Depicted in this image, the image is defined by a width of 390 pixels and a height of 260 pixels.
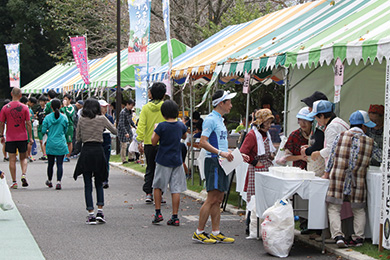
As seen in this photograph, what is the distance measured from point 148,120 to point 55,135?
11.2 ft

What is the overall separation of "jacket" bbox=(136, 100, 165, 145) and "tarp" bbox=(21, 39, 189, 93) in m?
12.2

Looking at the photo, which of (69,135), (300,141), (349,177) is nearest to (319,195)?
(349,177)


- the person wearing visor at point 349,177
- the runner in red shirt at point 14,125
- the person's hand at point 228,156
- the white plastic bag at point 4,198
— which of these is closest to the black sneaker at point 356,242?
the person wearing visor at point 349,177

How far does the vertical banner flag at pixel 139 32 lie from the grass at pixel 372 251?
33.2 ft

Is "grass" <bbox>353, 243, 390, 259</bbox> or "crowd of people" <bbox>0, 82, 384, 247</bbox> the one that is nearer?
"grass" <bbox>353, 243, 390, 259</bbox>

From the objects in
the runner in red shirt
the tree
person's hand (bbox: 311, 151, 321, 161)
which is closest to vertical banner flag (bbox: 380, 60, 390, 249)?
person's hand (bbox: 311, 151, 321, 161)

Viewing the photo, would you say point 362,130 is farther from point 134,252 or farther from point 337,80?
point 134,252

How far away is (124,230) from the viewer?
28.1ft

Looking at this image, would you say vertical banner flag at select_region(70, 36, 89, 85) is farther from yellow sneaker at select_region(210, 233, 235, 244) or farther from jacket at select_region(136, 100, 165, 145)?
yellow sneaker at select_region(210, 233, 235, 244)

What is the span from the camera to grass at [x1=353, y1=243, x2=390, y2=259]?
6.65 m

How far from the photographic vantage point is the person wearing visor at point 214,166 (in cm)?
748

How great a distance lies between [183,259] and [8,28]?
170ft

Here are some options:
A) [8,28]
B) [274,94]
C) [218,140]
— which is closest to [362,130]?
[218,140]

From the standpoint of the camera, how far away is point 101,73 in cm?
2762
